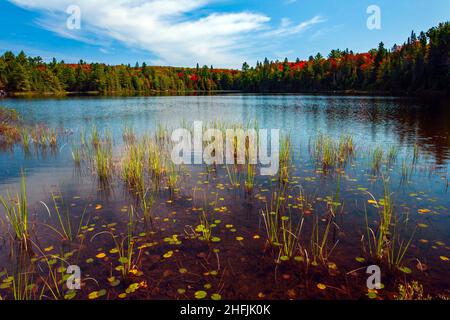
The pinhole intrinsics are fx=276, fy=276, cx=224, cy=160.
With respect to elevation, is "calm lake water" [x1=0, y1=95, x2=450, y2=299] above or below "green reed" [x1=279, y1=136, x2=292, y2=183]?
below

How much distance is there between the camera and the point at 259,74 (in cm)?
16138

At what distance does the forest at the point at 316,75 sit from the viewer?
238 feet

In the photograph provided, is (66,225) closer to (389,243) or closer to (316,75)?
(389,243)

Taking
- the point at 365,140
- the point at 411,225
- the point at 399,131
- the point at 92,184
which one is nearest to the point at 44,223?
the point at 92,184

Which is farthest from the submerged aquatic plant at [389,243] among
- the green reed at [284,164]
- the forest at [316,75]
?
the forest at [316,75]

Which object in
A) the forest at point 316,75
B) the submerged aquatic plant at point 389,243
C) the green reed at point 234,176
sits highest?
the forest at point 316,75

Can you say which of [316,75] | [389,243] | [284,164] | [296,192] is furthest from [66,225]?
[316,75]

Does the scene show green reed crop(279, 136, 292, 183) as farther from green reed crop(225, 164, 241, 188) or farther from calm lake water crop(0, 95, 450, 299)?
green reed crop(225, 164, 241, 188)

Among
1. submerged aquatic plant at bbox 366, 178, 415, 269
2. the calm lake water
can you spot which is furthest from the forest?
submerged aquatic plant at bbox 366, 178, 415, 269

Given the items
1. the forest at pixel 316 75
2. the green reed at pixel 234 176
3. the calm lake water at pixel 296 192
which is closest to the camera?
the calm lake water at pixel 296 192

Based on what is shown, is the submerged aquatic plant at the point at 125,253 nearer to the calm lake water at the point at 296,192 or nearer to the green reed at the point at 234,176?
the calm lake water at the point at 296,192

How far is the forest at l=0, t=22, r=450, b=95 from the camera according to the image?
72688 millimetres

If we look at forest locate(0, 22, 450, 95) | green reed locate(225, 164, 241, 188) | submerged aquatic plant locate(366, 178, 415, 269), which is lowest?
submerged aquatic plant locate(366, 178, 415, 269)
